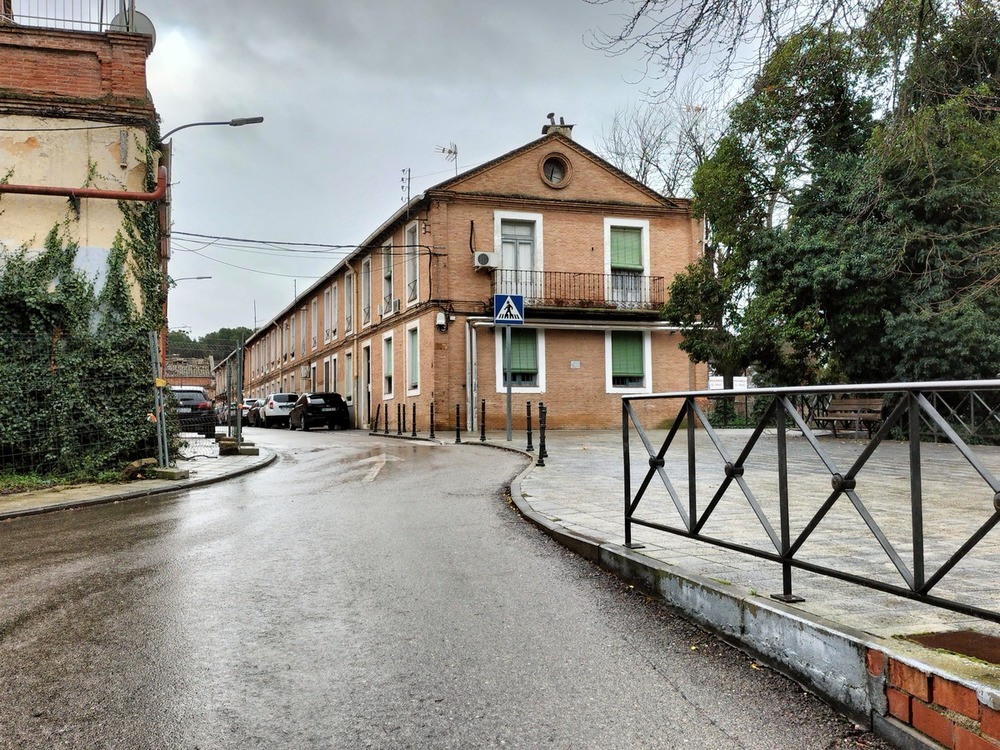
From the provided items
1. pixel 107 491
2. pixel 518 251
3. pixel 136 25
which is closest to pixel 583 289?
pixel 518 251

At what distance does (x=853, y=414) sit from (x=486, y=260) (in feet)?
60.9

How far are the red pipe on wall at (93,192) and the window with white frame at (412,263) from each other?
456 inches

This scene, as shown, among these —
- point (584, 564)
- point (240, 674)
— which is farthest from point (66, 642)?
point (584, 564)

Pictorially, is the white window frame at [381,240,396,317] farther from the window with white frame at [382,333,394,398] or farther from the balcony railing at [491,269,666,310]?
the balcony railing at [491,269,666,310]

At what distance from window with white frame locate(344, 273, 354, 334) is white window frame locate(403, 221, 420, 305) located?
6790 mm

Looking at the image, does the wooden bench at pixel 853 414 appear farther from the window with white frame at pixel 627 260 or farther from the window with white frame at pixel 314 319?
the window with white frame at pixel 314 319

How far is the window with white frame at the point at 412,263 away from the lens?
2398 cm

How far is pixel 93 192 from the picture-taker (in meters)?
12.2

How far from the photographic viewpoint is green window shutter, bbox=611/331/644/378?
24141mm

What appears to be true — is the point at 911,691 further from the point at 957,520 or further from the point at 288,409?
the point at 288,409

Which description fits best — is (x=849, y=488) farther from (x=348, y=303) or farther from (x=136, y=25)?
(x=348, y=303)

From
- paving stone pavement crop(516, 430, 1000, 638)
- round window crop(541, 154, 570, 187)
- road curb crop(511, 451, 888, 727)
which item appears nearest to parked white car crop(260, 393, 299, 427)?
round window crop(541, 154, 570, 187)

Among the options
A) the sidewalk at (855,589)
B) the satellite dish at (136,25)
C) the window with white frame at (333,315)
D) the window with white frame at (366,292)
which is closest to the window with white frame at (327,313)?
the window with white frame at (333,315)

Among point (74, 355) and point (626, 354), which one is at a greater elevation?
point (626, 354)
